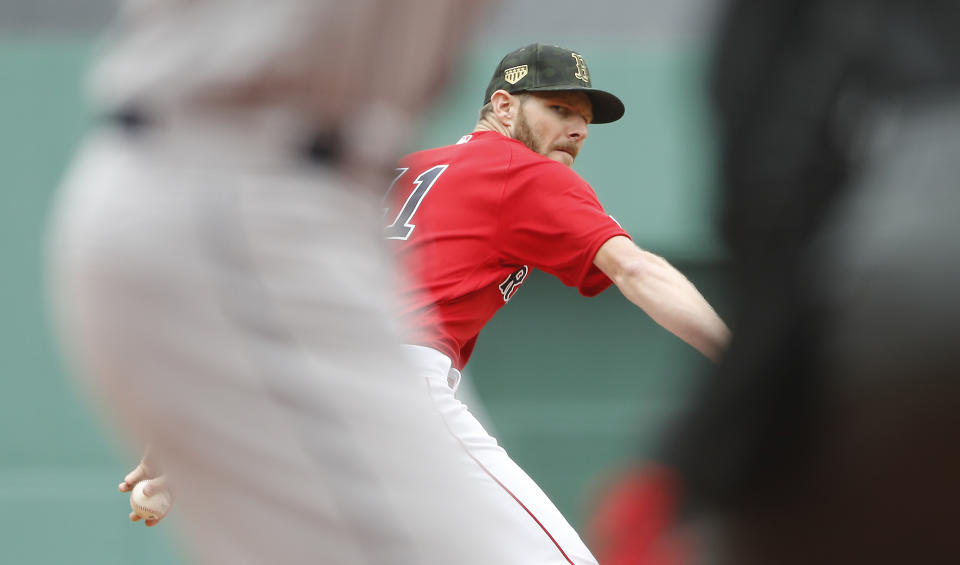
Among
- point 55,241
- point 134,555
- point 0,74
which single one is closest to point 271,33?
point 55,241

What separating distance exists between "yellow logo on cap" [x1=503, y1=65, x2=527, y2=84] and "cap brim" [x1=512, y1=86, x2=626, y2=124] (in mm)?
55

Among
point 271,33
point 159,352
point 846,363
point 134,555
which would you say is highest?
point 271,33

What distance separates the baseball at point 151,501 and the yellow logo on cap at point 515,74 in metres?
1.71

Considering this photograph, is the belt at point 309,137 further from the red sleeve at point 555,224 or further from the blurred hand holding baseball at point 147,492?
the red sleeve at point 555,224

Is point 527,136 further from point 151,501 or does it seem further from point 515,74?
point 151,501

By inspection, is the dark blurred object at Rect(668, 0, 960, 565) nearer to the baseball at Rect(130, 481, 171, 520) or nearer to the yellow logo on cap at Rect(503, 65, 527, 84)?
the baseball at Rect(130, 481, 171, 520)

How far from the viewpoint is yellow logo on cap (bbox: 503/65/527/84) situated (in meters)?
3.54

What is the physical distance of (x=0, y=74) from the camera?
7555 mm

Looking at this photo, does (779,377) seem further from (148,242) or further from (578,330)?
(578,330)

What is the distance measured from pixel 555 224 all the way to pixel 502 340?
4987 millimetres

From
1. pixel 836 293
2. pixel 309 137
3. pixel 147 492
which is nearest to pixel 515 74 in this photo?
pixel 147 492

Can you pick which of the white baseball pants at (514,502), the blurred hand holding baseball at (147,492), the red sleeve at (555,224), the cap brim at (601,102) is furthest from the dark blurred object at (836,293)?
the cap brim at (601,102)

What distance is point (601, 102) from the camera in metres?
3.63

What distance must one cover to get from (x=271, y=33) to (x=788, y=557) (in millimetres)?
751
